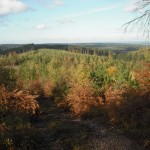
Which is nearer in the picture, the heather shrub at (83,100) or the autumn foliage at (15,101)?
the autumn foliage at (15,101)

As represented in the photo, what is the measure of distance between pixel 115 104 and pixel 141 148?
7267 millimetres

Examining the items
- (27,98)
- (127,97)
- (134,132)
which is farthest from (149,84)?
(27,98)

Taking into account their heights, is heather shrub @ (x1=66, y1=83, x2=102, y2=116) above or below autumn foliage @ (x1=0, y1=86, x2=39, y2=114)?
below

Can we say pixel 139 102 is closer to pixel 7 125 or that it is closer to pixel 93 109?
pixel 93 109

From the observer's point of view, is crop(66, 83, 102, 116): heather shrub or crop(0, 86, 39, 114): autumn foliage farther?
crop(66, 83, 102, 116): heather shrub

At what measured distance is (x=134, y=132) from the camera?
19859 millimetres

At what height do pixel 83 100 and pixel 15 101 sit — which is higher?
pixel 15 101

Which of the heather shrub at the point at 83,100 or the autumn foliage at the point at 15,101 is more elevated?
the autumn foliage at the point at 15,101

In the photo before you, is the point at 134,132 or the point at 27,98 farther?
the point at 27,98

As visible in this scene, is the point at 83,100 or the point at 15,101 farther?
the point at 83,100

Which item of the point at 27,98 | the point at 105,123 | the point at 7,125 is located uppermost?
the point at 27,98

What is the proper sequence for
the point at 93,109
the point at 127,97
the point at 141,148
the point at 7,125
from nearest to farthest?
the point at 141,148 → the point at 7,125 → the point at 127,97 → the point at 93,109

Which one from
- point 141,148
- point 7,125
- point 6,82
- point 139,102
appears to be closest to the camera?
point 141,148

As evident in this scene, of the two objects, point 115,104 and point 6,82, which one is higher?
point 6,82
